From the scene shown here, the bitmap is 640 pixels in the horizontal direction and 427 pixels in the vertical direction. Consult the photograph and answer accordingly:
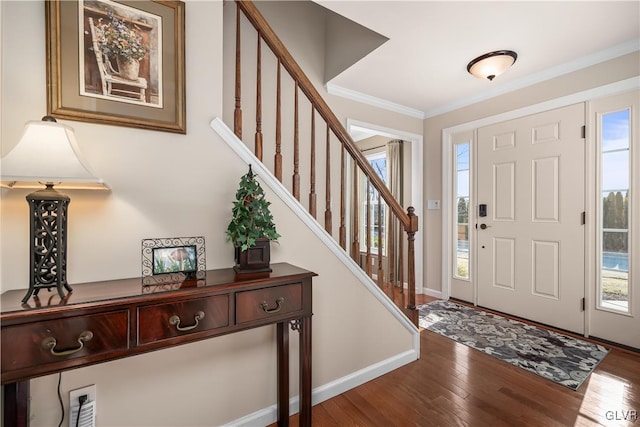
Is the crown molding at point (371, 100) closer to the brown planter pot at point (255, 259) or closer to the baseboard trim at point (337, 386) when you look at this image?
the brown planter pot at point (255, 259)

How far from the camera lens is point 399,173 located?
435cm

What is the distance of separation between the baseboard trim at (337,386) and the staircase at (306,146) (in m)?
0.33

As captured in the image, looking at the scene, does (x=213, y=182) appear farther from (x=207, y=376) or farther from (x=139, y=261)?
(x=207, y=376)

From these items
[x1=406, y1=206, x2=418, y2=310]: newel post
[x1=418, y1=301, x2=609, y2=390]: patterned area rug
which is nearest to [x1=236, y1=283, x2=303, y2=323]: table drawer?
[x1=406, y1=206, x2=418, y2=310]: newel post

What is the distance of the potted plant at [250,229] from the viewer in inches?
53.0

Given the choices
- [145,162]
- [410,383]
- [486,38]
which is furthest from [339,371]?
[486,38]

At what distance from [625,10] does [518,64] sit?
0.76 metres

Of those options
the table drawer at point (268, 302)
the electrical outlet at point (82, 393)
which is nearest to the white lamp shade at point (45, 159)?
the table drawer at point (268, 302)

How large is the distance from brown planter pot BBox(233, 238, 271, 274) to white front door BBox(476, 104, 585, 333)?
2933mm

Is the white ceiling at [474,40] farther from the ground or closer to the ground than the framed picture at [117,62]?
farther from the ground

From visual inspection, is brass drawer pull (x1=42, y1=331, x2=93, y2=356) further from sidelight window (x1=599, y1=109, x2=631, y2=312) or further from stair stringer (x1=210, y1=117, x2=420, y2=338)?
sidelight window (x1=599, y1=109, x2=631, y2=312)

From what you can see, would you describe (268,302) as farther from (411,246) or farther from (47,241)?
(411,246)

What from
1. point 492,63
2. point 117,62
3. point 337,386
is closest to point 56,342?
point 117,62

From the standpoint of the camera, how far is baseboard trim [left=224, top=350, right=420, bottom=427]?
1.51 meters
